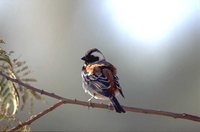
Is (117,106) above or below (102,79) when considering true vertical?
below

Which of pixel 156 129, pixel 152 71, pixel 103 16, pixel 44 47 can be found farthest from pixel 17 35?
pixel 156 129

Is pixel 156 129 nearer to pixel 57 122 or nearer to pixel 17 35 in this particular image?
pixel 57 122

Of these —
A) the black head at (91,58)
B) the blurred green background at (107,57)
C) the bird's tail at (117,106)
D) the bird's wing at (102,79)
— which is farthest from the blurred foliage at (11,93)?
the blurred green background at (107,57)

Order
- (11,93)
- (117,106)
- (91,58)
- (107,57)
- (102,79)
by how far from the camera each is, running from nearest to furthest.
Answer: (11,93) → (117,106) → (102,79) → (91,58) → (107,57)

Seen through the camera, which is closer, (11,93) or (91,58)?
(11,93)

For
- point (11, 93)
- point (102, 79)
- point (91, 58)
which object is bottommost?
point (11, 93)

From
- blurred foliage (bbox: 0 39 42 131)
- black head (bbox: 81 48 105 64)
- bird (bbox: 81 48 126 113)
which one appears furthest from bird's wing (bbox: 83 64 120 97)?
blurred foliage (bbox: 0 39 42 131)

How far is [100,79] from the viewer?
2.10 meters

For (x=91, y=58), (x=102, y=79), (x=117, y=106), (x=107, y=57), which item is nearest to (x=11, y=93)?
(x=117, y=106)

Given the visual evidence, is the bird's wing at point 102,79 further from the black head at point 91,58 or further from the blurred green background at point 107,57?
the blurred green background at point 107,57

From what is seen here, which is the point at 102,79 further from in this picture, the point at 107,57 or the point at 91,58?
the point at 107,57

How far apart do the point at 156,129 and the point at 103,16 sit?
3.56 m

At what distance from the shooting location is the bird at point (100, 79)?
6.63 ft

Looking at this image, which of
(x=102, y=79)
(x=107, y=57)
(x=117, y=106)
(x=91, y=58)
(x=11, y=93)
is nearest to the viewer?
(x=11, y=93)
